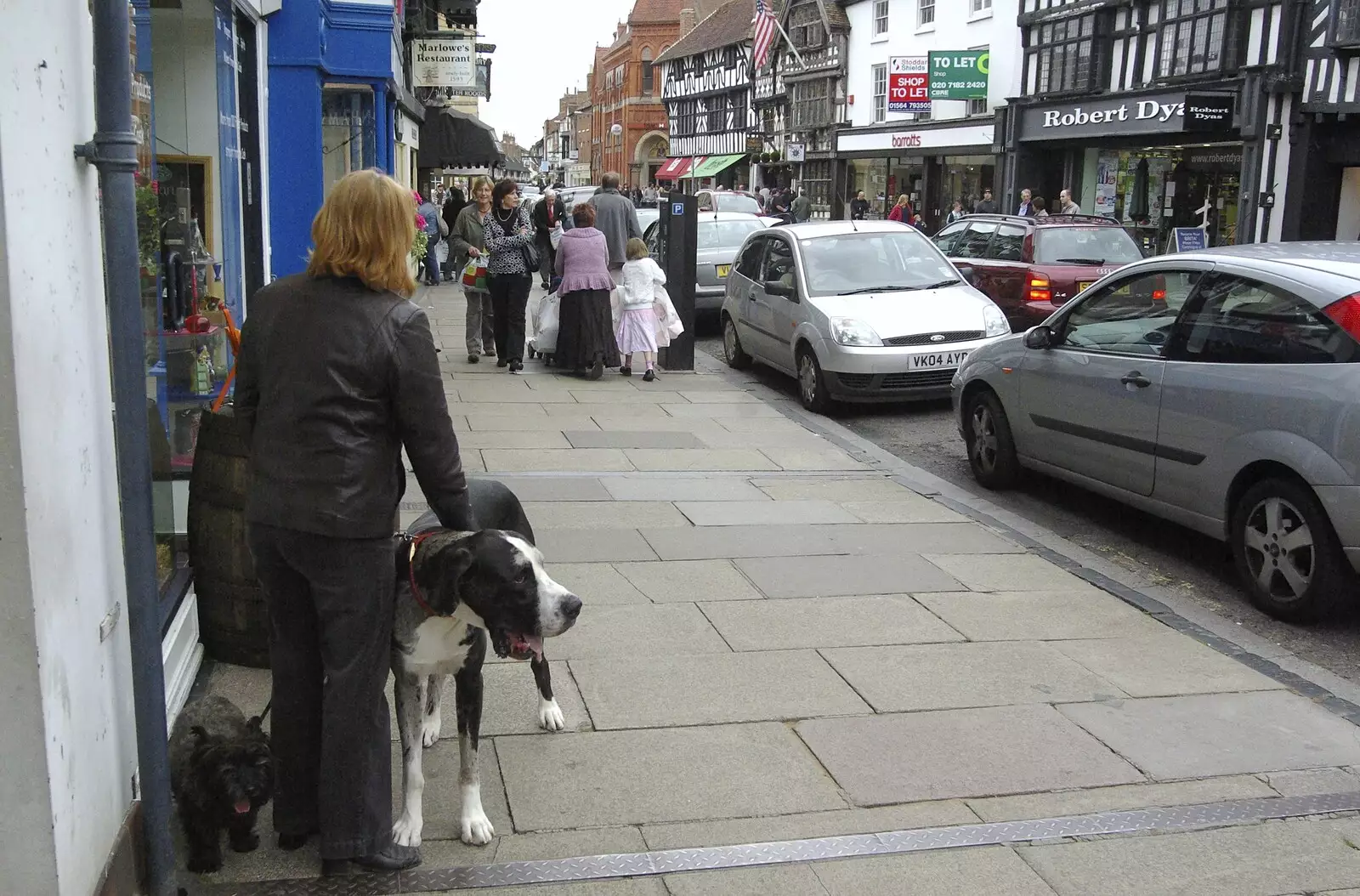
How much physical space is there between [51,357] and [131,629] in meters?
0.80

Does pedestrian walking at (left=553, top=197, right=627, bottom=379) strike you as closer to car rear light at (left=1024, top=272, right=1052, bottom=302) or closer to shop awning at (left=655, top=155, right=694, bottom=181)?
car rear light at (left=1024, top=272, right=1052, bottom=302)

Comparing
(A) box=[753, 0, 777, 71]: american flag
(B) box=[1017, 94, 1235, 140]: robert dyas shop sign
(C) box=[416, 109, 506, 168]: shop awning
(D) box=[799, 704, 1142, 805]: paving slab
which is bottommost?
(D) box=[799, 704, 1142, 805]: paving slab

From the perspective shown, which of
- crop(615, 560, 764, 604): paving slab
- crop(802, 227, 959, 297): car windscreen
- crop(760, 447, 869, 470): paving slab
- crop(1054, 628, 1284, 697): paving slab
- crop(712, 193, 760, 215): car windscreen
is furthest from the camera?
crop(712, 193, 760, 215): car windscreen

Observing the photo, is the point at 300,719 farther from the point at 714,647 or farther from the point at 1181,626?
the point at 1181,626

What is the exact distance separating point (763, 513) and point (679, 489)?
78 centimetres

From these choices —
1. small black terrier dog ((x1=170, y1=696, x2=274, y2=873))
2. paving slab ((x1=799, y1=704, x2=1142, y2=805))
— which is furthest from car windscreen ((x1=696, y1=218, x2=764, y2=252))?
small black terrier dog ((x1=170, y1=696, x2=274, y2=873))

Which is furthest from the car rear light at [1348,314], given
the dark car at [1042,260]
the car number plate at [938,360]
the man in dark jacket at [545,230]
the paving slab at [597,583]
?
the man in dark jacket at [545,230]

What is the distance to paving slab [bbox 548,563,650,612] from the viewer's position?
6152 mm

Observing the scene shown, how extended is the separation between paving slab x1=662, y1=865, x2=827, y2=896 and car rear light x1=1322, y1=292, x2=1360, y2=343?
3822mm

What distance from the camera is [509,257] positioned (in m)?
12.9

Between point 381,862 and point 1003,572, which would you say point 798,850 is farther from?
point 1003,572

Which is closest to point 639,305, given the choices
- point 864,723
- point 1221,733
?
point 864,723

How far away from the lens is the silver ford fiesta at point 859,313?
11.5 meters

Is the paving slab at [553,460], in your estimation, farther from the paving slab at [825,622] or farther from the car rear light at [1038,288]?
the car rear light at [1038,288]
